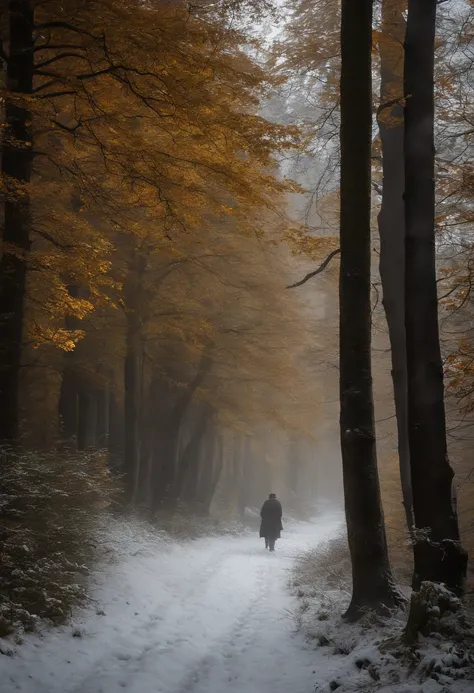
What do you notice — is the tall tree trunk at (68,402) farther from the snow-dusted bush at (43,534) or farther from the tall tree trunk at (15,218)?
the snow-dusted bush at (43,534)

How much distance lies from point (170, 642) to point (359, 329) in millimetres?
4612

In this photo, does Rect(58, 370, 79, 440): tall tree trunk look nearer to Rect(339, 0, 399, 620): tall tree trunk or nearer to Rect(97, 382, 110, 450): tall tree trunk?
Rect(97, 382, 110, 450): tall tree trunk

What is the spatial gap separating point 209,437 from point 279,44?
58.6ft

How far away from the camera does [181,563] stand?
1295 cm

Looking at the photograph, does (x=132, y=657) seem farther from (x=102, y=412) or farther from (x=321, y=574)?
(x=102, y=412)

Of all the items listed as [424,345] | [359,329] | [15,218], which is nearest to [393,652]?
[424,345]

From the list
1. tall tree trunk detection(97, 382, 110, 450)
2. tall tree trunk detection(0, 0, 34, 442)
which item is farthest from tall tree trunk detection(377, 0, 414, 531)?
tall tree trunk detection(97, 382, 110, 450)

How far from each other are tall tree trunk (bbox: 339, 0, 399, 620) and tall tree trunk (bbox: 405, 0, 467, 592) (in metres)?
0.57

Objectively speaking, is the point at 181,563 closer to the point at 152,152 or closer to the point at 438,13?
the point at 152,152

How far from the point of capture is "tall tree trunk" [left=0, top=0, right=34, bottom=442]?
339 inches

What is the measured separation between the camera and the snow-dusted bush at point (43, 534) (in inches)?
269

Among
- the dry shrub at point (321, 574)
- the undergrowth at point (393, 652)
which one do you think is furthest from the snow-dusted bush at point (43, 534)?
the dry shrub at point (321, 574)

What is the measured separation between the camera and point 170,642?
7.29 meters

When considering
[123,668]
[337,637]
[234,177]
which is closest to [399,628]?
[337,637]
